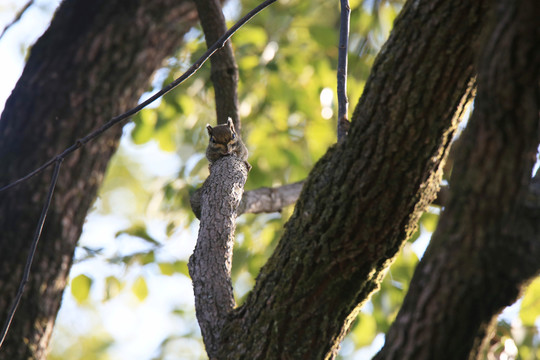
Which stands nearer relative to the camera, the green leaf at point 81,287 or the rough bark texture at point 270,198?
the rough bark texture at point 270,198

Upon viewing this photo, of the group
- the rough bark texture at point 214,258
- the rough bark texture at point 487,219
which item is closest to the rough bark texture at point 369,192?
the rough bark texture at point 214,258

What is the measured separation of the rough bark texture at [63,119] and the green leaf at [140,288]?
846mm

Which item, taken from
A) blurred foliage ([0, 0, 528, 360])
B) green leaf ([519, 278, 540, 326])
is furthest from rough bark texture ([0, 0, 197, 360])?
green leaf ([519, 278, 540, 326])

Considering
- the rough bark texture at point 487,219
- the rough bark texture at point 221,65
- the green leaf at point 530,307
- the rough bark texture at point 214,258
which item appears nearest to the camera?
the rough bark texture at point 487,219

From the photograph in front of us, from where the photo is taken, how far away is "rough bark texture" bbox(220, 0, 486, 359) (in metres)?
1.49

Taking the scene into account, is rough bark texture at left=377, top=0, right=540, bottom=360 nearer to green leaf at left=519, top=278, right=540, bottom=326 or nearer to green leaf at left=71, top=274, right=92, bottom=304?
green leaf at left=519, top=278, right=540, bottom=326

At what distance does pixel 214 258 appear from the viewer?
6.28 ft

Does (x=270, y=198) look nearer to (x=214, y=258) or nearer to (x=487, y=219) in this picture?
(x=214, y=258)

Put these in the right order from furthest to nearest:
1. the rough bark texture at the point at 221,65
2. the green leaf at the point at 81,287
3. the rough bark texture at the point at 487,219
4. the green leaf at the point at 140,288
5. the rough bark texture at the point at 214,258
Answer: the green leaf at the point at 140,288 < the green leaf at the point at 81,287 < the rough bark texture at the point at 221,65 < the rough bark texture at the point at 214,258 < the rough bark texture at the point at 487,219

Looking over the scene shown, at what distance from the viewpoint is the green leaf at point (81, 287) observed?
336 centimetres

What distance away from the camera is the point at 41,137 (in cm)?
292

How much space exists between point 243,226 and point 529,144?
317 cm

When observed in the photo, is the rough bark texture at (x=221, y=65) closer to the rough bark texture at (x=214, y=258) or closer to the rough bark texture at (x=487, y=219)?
the rough bark texture at (x=214, y=258)

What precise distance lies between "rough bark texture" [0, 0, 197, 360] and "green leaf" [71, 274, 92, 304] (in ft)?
1.58
